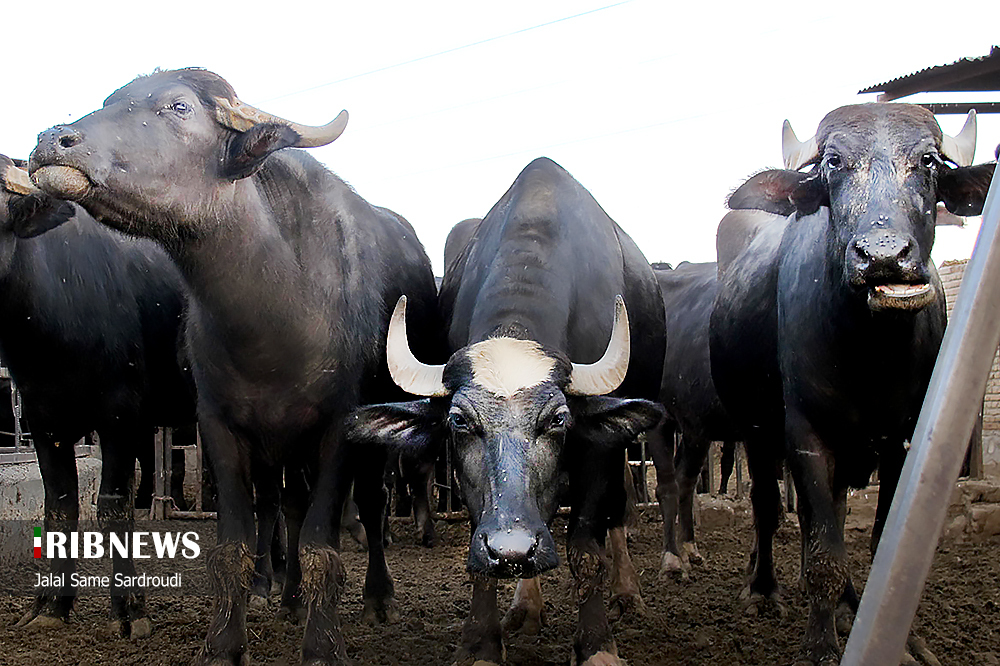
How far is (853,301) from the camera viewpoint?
154 inches

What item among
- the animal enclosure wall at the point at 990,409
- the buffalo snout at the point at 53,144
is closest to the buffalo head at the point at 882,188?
the buffalo snout at the point at 53,144

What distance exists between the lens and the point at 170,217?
12.1ft

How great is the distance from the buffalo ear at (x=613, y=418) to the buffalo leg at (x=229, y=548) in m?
1.53

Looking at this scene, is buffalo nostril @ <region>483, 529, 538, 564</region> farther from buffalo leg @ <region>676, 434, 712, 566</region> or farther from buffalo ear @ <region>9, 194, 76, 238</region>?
buffalo leg @ <region>676, 434, 712, 566</region>

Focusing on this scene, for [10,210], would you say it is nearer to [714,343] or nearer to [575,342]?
[575,342]

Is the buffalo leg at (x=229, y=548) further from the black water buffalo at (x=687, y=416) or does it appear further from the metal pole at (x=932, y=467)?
the black water buffalo at (x=687, y=416)

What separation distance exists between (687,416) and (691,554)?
3.73 ft

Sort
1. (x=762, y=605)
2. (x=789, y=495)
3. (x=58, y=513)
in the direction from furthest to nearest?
(x=789, y=495) < (x=762, y=605) < (x=58, y=513)

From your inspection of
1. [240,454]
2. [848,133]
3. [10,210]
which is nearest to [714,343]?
[848,133]

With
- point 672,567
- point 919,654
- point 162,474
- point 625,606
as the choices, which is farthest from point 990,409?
point 162,474

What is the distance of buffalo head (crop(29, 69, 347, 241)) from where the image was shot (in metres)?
3.34

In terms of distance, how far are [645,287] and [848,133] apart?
1803 millimetres

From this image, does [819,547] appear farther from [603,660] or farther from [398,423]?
[398,423]

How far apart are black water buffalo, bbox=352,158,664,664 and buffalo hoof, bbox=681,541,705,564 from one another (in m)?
2.35
